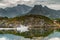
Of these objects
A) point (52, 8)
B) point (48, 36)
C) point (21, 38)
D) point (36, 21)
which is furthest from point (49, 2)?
point (21, 38)

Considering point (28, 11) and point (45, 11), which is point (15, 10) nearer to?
point (28, 11)

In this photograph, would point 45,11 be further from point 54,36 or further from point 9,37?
point 9,37

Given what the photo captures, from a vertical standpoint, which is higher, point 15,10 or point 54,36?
point 15,10

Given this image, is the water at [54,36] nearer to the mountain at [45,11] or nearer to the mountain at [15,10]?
the mountain at [45,11]

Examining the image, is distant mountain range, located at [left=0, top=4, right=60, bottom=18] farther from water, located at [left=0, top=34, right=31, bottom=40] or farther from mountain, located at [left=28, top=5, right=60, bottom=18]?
water, located at [left=0, top=34, right=31, bottom=40]

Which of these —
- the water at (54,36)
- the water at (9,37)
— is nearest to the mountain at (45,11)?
the water at (54,36)

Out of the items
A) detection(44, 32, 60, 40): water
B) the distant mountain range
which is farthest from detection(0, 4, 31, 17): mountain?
detection(44, 32, 60, 40): water

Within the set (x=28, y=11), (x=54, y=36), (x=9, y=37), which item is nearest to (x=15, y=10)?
(x=28, y=11)
